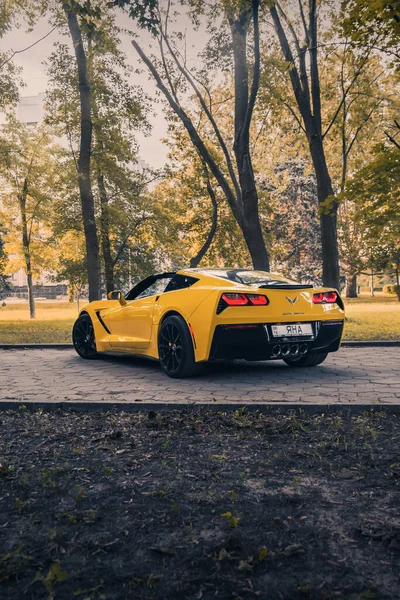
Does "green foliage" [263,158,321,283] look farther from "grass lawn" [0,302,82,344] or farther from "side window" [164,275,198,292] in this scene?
"side window" [164,275,198,292]

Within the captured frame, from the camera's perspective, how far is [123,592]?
206 centimetres

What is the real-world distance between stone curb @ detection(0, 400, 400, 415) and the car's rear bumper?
1279 mm

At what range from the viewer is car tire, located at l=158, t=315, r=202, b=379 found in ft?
21.7

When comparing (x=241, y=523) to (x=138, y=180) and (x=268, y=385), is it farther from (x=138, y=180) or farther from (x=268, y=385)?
(x=138, y=180)

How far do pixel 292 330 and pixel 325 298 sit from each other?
2.39 ft

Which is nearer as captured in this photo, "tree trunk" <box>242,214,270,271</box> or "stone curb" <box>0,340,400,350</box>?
"stone curb" <box>0,340,400,350</box>

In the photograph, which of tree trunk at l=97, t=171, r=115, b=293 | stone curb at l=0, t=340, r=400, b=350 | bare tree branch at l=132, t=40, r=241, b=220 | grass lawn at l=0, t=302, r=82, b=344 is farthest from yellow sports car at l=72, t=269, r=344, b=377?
tree trunk at l=97, t=171, r=115, b=293

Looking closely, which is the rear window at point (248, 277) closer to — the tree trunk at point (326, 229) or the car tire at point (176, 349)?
the car tire at point (176, 349)

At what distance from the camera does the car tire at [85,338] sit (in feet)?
29.8

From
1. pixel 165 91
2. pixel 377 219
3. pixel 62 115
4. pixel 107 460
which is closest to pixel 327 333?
pixel 107 460

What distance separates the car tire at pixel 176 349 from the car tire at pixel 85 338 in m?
2.27

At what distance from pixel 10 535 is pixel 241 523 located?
106 cm

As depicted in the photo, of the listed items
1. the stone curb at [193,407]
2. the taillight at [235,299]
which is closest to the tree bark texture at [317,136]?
the taillight at [235,299]

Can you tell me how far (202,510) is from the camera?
2.80m
